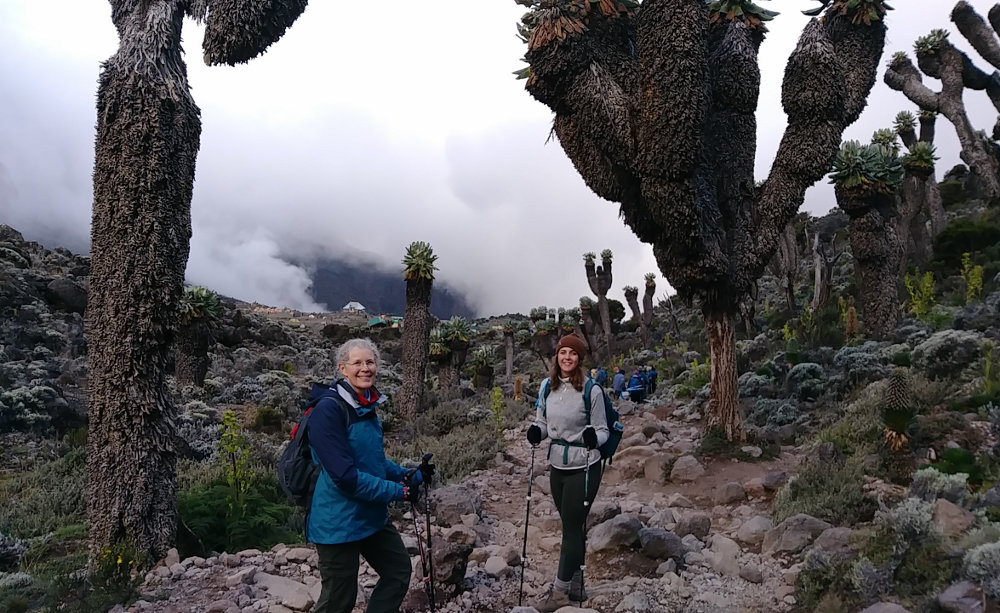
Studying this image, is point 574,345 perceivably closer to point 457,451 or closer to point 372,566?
point 372,566

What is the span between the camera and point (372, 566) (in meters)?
2.98

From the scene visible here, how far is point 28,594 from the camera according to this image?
14.8ft

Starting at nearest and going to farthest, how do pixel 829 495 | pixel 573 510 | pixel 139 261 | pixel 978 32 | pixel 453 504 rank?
pixel 573 510 < pixel 829 495 < pixel 139 261 < pixel 453 504 < pixel 978 32

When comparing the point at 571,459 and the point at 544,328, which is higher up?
the point at 544,328

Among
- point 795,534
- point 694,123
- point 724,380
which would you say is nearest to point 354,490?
point 795,534

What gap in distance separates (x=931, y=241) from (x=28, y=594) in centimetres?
2936

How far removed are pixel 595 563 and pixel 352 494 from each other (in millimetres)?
3135

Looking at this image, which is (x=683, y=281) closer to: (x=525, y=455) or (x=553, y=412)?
(x=525, y=455)

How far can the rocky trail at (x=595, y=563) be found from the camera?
4258 mm

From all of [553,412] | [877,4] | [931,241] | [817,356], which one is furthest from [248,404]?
[931,241]

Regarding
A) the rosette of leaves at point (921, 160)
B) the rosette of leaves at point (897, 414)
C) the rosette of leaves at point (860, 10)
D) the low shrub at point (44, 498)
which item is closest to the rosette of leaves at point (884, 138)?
the rosette of leaves at point (921, 160)

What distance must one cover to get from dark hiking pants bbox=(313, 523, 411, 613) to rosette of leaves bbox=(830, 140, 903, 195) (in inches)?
638

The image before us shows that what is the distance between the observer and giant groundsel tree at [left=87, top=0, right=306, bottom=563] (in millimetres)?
5367

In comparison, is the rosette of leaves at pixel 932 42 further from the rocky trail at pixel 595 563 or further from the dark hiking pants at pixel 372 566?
the dark hiking pants at pixel 372 566
